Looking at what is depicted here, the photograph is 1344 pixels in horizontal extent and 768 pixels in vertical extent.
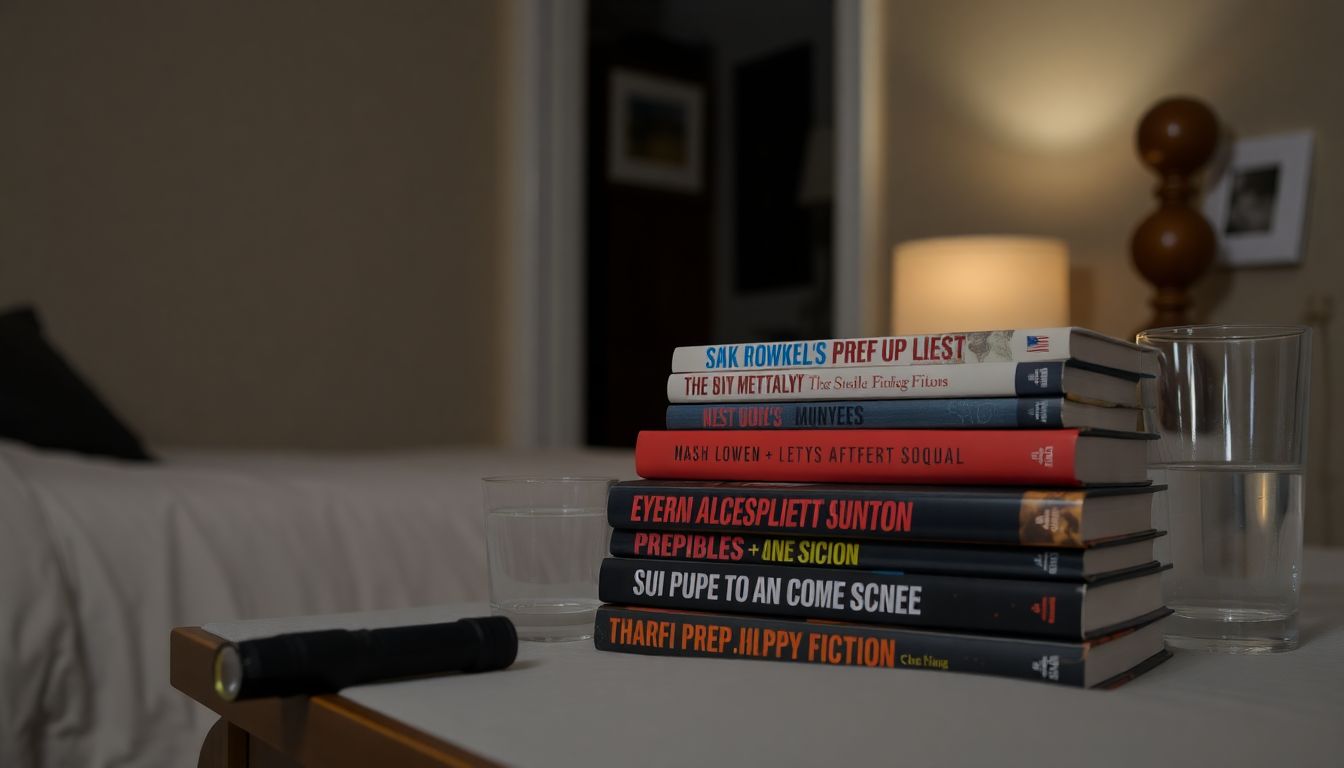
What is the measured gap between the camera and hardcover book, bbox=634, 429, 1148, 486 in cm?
65

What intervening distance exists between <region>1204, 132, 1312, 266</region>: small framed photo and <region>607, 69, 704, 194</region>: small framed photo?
5.98 feet

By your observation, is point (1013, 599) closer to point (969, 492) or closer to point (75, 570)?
point (969, 492)

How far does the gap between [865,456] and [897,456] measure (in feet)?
0.07

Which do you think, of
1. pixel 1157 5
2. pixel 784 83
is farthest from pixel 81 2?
pixel 1157 5

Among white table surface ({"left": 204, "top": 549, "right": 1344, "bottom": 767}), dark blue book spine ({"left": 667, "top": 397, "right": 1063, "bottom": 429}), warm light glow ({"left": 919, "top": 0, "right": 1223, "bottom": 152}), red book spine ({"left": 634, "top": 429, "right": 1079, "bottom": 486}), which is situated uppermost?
warm light glow ({"left": 919, "top": 0, "right": 1223, "bottom": 152})

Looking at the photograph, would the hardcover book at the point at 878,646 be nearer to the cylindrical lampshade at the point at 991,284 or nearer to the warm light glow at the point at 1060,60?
the cylindrical lampshade at the point at 991,284

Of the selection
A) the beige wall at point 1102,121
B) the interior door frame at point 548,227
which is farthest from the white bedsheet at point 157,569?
the interior door frame at point 548,227

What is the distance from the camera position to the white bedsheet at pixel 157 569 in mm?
1375

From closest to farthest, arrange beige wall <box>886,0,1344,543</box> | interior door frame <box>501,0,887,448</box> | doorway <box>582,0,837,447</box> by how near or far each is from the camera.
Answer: beige wall <box>886,0,1344,543</box> < doorway <box>582,0,837,447</box> < interior door frame <box>501,0,887,448</box>

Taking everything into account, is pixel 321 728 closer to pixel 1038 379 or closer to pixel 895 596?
pixel 895 596

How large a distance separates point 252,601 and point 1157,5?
2.28m

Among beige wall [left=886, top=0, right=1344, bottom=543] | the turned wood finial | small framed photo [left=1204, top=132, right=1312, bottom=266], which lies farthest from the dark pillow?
small framed photo [left=1204, top=132, right=1312, bottom=266]

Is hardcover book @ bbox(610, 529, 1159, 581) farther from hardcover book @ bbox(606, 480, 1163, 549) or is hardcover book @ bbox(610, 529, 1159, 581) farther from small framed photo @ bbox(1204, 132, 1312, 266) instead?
small framed photo @ bbox(1204, 132, 1312, 266)

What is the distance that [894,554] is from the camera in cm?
69
